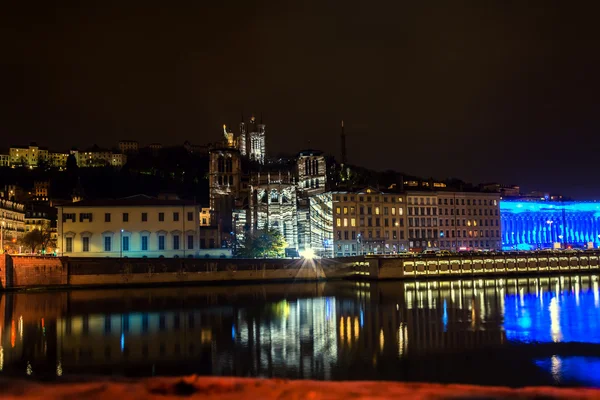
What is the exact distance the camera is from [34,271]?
2133 inches

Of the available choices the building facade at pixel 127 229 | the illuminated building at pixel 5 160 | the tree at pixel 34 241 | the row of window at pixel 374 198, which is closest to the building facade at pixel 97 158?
the illuminated building at pixel 5 160

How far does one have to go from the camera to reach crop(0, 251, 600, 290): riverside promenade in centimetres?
5419

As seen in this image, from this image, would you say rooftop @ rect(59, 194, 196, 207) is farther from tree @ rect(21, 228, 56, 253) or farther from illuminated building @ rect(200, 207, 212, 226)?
illuminated building @ rect(200, 207, 212, 226)

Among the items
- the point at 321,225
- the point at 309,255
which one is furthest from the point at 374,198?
the point at 309,255

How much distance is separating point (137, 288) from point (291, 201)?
1352 inches

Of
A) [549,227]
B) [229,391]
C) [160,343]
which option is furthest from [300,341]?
[549,227]

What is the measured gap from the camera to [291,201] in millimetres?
85688

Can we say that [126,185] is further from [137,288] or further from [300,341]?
[300,341]

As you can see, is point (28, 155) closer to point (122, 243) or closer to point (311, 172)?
point (311, 172)

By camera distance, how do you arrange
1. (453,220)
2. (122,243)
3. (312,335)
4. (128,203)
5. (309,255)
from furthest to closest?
1. (453,220)
2. (309,255)
3. (128,203)
4. (122,243)
5. (312,335)

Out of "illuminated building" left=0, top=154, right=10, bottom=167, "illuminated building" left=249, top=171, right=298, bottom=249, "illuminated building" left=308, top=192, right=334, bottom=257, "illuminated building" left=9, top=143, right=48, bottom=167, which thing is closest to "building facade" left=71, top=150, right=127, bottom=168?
"illuminated building" left=9, top=143, right=48, bottom=167

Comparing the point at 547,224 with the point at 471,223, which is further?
the point at 547,224

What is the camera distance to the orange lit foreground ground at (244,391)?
23.9ft

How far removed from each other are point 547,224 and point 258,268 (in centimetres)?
6102
